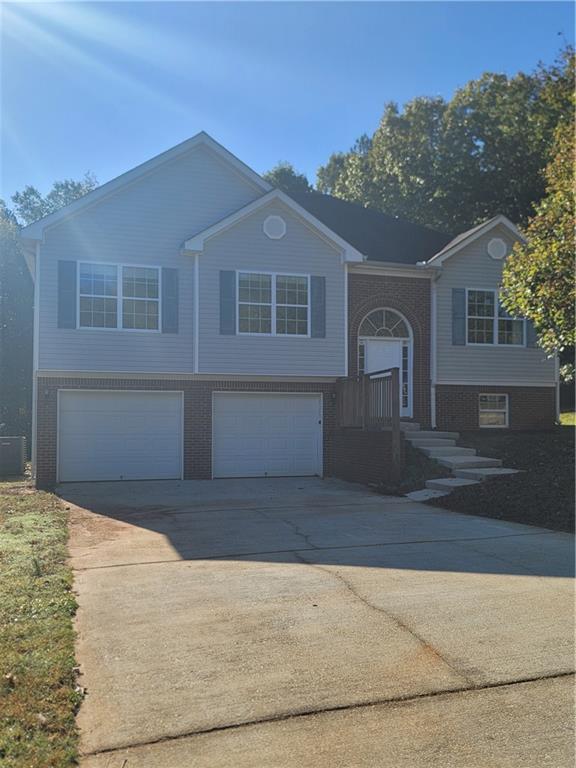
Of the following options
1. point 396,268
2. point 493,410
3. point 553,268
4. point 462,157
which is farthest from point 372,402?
point 462,157

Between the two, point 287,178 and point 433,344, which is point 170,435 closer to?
point 433,344

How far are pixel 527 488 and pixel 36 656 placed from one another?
920 centimetres

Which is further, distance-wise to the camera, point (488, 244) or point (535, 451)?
point (488, 244)

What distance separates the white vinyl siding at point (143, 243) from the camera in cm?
1513

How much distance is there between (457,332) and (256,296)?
5.76 meters

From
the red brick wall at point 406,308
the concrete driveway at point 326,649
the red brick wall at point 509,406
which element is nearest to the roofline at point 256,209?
the red brick wall at point 406,308

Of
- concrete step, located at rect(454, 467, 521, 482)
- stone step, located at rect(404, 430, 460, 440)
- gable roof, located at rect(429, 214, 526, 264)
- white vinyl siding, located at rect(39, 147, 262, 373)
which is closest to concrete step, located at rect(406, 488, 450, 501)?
concrete step, located at rect(454, 467, 521, 482)

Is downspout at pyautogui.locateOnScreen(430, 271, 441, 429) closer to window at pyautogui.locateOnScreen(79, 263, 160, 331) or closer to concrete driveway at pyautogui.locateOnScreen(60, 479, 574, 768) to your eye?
window at pyautogui.locateOnScreen(79, 263, 160, 331)

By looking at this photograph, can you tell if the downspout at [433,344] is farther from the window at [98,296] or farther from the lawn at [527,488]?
the window at [98,296]

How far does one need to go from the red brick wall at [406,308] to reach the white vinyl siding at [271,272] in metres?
0.57

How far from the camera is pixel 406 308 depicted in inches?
714

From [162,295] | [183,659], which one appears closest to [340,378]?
[162,295]

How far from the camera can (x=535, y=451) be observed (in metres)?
15.4

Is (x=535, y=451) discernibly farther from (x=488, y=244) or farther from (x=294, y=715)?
(x=294, y=715)
